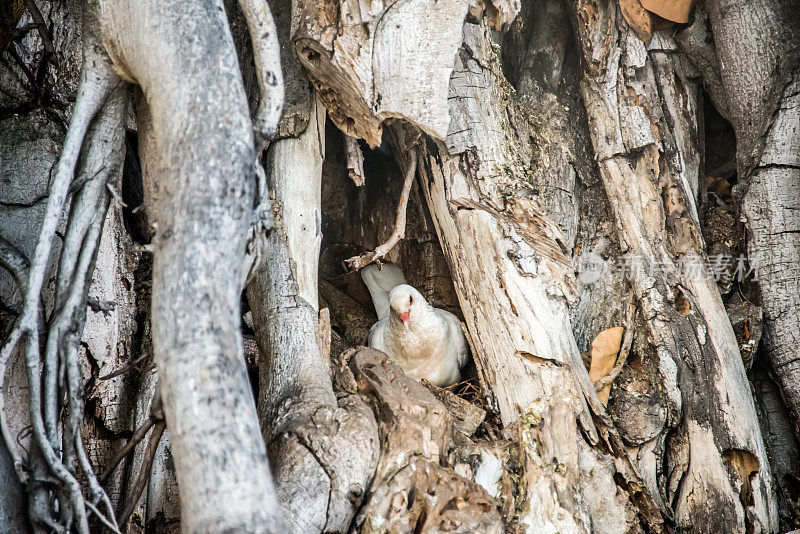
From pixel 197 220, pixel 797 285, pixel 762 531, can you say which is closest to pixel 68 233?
pixel 197 220

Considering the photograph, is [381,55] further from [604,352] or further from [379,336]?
[604,352]

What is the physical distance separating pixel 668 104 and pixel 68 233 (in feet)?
9.60

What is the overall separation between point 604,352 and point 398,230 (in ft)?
3.80

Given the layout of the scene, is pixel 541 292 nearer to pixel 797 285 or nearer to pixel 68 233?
pixel 797 285

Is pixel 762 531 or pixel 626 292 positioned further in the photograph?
pixel 626 292

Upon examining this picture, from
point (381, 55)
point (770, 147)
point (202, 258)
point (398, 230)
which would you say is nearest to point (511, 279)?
point (398, 230)

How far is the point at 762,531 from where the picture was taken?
9.00ft

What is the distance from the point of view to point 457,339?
3.59 metres

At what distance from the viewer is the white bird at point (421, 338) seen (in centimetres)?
345

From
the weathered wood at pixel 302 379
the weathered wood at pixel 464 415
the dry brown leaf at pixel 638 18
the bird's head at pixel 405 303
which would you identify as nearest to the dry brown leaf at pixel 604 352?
the weathered wood at pixel 464 415

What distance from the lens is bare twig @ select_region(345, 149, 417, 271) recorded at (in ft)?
9.60

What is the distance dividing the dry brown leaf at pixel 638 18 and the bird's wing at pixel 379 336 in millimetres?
2080

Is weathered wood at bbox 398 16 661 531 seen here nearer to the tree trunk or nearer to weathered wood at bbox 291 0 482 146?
the tree trunk

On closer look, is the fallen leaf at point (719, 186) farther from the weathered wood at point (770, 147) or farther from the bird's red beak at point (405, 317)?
the bird's red beak at point (405, 317)
